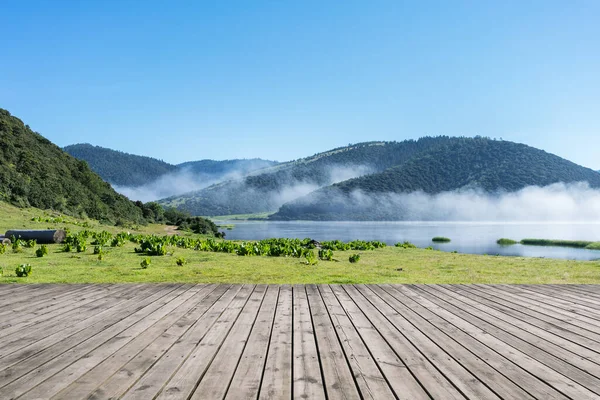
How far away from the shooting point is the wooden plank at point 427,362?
9.95ft

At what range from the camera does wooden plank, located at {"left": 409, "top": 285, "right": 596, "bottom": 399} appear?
3180 mm

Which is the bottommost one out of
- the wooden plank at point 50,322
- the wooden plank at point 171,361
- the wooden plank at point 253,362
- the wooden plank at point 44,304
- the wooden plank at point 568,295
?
the wooden plank at point 568,295

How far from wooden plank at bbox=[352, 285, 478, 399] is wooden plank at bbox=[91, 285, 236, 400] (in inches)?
77.9

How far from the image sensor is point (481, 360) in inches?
148

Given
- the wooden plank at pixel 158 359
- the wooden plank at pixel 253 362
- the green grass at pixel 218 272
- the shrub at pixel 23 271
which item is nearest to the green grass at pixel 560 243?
the green grass at pixel 218 272

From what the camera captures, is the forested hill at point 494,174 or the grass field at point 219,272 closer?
the grass field at point 219,272

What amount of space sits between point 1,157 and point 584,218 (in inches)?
8811

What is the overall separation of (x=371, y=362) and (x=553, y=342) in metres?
2.19

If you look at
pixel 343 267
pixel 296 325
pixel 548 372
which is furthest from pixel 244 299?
pixel 343 267

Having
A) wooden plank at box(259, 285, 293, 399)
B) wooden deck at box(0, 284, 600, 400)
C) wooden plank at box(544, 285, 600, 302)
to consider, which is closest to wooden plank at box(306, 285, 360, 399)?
wooden deck at box(0, 284, 600, 400)

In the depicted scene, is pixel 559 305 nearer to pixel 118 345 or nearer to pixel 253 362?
pixel 253 362

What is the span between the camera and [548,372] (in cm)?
347

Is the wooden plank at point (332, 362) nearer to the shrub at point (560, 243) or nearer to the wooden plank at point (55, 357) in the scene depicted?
the wooden plank at point (55, 357)

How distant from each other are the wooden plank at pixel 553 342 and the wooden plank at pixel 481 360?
2.02 ft
